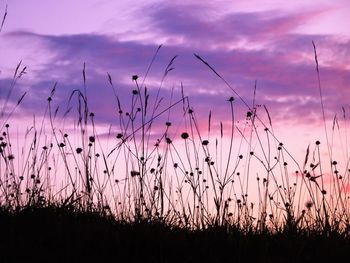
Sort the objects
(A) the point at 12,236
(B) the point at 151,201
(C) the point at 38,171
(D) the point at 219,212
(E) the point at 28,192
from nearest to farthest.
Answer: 1. (A) the point at 12,236
2. (D) the point at 219,212
3. (B) the point at 151,201
4. (E) the point at 28,192
5. (C) the point at 38,171

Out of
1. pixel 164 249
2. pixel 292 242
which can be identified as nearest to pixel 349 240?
pixel 292 242

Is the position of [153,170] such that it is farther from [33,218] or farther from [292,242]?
[292,242]

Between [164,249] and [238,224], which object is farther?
[238,224]

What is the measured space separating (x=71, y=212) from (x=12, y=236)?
95 cm

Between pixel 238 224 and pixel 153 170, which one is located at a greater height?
pixel 153 170

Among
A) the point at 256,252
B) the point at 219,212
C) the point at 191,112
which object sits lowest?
the point at 256,252

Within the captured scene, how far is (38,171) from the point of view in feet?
20.3

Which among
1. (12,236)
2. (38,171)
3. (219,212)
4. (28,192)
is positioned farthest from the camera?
(38,171)

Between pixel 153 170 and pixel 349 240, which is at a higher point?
pixel 153 170

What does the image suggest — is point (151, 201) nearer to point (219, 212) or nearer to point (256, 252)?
point (219, 212)

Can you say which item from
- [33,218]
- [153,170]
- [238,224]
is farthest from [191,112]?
[33,218]

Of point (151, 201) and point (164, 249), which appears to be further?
point (151, 201)

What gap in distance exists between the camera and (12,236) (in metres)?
4.39

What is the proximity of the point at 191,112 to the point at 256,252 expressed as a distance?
6.44 ft
